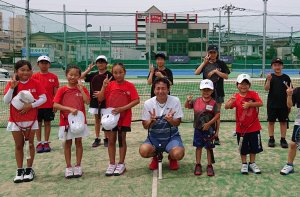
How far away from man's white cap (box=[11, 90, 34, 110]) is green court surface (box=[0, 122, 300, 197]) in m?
1.08

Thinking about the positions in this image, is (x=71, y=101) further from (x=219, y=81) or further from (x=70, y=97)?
(x=219, y=81)

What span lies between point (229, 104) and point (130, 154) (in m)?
2.10

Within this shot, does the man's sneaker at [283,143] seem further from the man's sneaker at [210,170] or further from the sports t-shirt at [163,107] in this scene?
the sports t-shirt at [163,107]

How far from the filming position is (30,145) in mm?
4801

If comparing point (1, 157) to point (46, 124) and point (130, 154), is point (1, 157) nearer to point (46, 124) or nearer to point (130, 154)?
point (46, 124)

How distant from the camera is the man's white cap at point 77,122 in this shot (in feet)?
15.4

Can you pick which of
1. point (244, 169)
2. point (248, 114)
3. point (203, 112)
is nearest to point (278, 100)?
point (248, 114)

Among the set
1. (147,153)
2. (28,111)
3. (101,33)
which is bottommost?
(147,153)

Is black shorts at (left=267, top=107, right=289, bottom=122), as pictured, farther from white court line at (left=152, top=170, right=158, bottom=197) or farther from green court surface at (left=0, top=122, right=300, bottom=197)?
white court line at (left=152, top=170, right=158, bottom=197)

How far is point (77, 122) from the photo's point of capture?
15.6 ft

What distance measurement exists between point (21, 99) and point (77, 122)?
796 millimetres

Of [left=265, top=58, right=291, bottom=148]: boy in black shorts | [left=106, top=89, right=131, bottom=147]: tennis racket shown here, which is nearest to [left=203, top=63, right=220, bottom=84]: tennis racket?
[left=265, top=58, right=291, bottom=148]: boy in black shorts

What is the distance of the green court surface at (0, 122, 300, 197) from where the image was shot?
4.33 meters

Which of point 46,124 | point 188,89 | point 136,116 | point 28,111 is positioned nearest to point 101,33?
point 188,89
